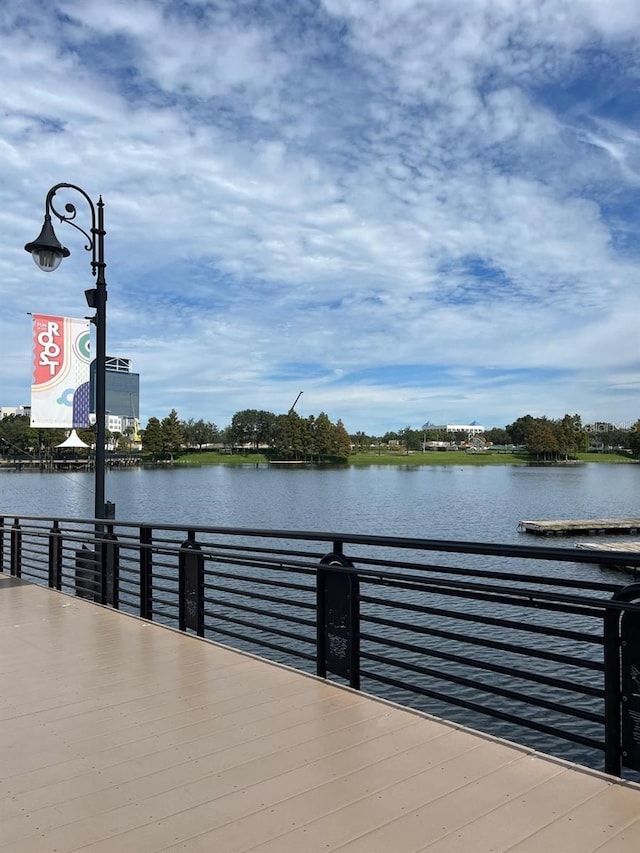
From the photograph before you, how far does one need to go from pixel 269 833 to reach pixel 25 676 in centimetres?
300

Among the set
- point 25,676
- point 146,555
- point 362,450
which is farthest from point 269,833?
point 362,450

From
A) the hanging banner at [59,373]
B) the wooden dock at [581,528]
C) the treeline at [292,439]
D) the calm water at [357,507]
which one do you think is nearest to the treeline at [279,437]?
the treeline at [292,439]

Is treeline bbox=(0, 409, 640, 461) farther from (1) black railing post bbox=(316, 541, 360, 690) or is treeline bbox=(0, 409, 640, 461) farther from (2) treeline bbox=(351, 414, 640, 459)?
(1) black railing post bbox=(316, 541, 360, 690)

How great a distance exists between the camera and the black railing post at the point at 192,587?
5.84 meters

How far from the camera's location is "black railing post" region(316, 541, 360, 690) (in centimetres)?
428

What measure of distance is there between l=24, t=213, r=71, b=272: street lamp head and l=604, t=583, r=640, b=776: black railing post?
7.94 meters

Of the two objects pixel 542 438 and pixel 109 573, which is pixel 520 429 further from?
pixel 109 573

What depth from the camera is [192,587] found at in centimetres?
589

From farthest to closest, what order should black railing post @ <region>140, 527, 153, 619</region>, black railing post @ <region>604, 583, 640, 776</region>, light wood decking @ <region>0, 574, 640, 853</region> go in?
black railing post @ <region>140, 527, 153, 619</region> < black railing post @ <region>604, 583, 640, 776</region> < light wood decking @ <region>0, 574, 640, 853</region>

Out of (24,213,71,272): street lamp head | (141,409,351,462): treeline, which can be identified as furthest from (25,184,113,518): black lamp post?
(141,409,351,462): treeline

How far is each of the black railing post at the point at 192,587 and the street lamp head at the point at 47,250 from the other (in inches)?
182

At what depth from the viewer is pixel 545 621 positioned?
12.0m

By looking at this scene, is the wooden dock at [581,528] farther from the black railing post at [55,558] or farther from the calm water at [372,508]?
the black railing post at [55,558]

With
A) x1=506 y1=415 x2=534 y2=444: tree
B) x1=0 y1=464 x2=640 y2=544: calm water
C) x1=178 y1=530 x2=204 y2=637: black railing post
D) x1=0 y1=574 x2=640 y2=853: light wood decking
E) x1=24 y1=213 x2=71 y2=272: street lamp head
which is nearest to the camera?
x1=0 y1=574 x2=640 y2=853: light wood decking
